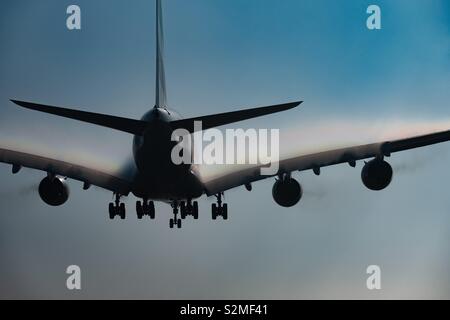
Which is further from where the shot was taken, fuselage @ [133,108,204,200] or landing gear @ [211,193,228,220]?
landing gear @ [211,193,228,220]

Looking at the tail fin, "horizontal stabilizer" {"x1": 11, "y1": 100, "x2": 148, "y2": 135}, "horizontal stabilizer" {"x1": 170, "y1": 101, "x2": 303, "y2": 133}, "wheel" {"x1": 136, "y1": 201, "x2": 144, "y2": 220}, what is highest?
the tail fin

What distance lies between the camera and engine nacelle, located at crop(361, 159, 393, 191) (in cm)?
3066

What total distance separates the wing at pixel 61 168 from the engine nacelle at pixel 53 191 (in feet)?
Result: 1.17

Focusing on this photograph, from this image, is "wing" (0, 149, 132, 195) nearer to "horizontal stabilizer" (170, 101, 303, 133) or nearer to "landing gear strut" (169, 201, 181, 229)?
"landing gear strut" (169, 201, 181, 229)

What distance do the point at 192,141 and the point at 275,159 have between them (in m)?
5.34

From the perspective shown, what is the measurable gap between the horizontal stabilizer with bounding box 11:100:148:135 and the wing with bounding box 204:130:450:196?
595cm

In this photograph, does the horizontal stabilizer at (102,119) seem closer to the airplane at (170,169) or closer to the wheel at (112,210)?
the airplane at (170,169)

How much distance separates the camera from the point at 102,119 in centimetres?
2580

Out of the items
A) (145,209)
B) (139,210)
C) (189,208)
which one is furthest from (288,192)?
(139,210)

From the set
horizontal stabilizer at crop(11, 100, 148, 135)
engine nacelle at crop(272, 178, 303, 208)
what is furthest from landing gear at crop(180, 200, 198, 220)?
horizontal stabilizer at crop(11, 100, 148, 135)

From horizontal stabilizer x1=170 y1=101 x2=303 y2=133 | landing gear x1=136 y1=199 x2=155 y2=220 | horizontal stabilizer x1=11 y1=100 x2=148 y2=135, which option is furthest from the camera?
landing gear x1=136 y1=199 x2=155 y2=220

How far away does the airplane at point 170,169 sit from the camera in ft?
86.7
